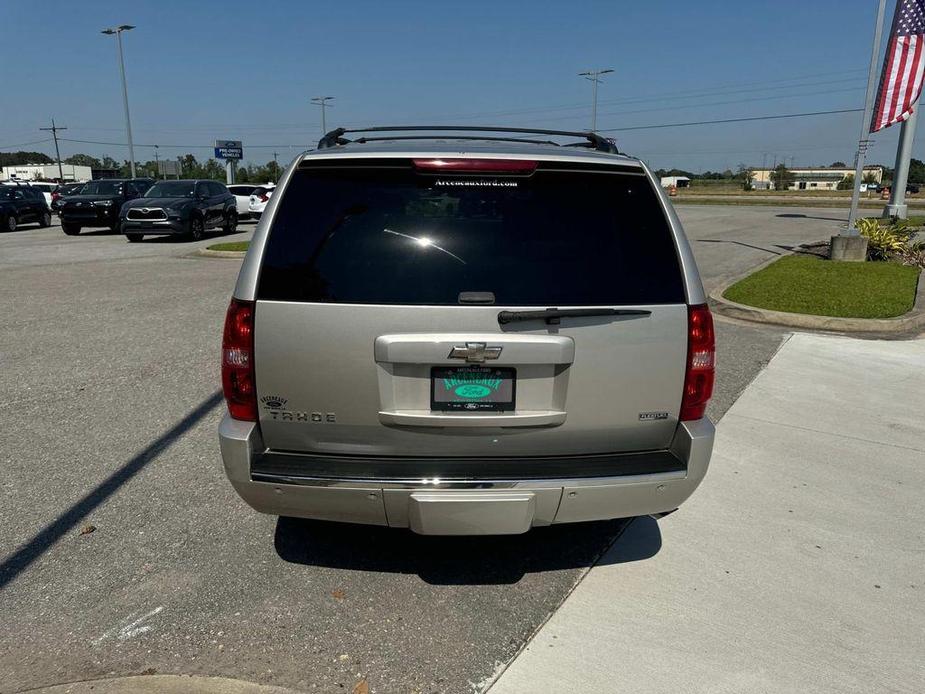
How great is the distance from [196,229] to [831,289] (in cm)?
1619

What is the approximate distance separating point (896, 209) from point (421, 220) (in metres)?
24.4

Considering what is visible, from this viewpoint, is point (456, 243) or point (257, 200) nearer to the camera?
point (456, 243)

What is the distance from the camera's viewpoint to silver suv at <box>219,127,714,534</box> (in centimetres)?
272

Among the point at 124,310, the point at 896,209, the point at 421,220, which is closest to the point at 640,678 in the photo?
the point at 421,220

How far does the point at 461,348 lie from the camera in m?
2.68

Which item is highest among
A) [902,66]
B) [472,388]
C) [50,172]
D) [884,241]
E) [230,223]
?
[902,66]

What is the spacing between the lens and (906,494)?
421 cm

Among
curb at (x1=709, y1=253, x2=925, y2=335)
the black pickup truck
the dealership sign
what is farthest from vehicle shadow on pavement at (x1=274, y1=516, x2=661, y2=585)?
the dealership sign

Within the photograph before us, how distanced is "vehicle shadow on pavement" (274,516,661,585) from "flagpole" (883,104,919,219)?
67.3 ft

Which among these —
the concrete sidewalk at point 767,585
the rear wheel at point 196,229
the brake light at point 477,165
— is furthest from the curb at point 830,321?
the rear wheel at point 196,229

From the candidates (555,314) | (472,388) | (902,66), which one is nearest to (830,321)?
(555,314)

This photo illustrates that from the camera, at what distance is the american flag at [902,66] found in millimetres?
13195

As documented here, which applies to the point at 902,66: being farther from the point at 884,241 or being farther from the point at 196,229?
the point at 196,229

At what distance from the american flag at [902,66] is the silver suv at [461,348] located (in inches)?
537
